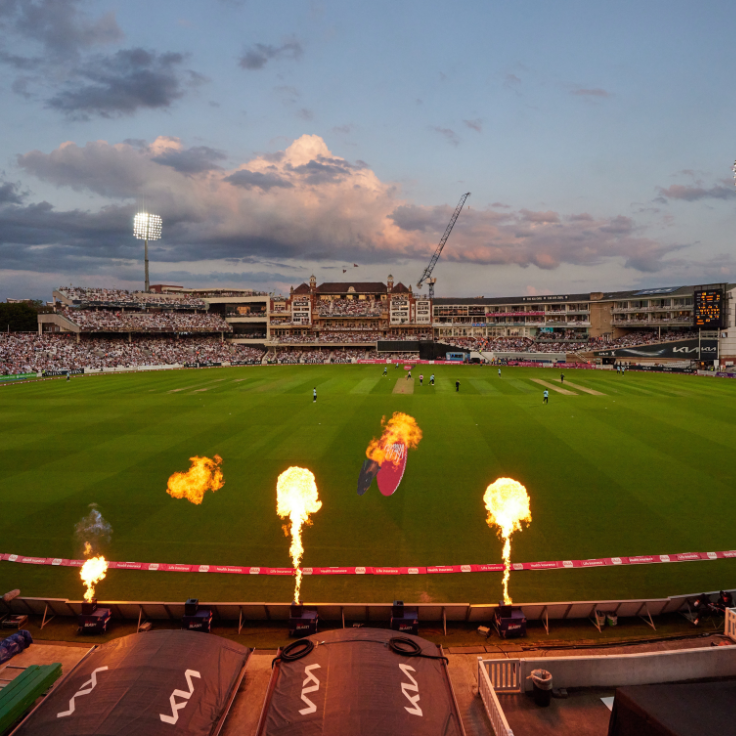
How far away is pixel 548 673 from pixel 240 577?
343 inches

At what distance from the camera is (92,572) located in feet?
44.2

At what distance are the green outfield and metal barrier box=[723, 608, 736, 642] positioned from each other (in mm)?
2453

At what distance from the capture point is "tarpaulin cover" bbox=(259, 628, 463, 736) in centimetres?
618

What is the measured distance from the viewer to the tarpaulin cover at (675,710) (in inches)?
226

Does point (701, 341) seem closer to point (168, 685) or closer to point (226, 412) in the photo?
point (226, 412)

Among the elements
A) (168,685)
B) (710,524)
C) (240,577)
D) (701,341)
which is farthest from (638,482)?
(701,341)

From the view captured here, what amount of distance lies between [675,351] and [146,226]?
116 m

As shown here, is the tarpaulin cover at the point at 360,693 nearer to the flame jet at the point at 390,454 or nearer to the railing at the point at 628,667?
the railing at the point at 628,667

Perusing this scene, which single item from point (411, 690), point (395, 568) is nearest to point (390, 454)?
point (395, 568)

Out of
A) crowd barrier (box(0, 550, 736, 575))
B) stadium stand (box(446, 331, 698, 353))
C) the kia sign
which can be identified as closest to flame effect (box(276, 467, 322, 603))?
crowd barrier (box(0, 550, 736, 575))

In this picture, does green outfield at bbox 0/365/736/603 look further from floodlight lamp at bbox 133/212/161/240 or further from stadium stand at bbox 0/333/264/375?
floodlight lamp at bbox 133/212/161/240

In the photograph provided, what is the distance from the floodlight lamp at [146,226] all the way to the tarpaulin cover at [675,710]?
12266 centimetres

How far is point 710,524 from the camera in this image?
16.1 m

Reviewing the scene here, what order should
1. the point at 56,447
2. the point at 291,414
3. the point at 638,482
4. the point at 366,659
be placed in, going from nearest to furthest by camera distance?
the point at 366,659
the point at 638,482
the point at 56,447
the point at 291,414
